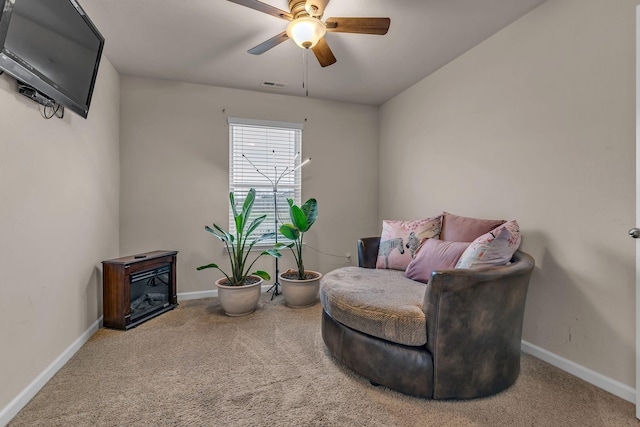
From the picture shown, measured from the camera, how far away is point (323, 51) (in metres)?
2.17

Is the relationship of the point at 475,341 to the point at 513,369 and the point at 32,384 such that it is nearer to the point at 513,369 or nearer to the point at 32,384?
the point at 513,369

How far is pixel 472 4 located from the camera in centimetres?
206

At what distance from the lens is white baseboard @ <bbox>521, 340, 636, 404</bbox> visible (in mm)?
1647

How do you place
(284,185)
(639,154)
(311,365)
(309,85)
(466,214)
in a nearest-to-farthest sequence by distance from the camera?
(639,154), (311,365), (466,214), (309,85), (284,185)

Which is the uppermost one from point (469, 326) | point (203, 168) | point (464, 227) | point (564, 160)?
point (203, 168)

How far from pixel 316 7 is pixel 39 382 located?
2.72m

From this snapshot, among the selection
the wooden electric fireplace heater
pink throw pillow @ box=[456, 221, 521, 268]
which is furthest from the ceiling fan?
the wooden electric fireplace heater

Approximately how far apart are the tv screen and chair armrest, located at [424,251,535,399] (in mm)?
2330

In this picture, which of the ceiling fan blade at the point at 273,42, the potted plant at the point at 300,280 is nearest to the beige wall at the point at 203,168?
the potted plant at the point at 300,280

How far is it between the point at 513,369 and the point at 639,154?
4.32ft

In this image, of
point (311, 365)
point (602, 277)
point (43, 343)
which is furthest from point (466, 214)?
point (43, 343)

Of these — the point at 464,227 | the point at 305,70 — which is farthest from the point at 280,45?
the point at 464,227

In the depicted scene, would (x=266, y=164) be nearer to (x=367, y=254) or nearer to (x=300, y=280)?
(x=300, y=280)

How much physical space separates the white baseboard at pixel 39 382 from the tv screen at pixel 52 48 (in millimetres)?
1636
